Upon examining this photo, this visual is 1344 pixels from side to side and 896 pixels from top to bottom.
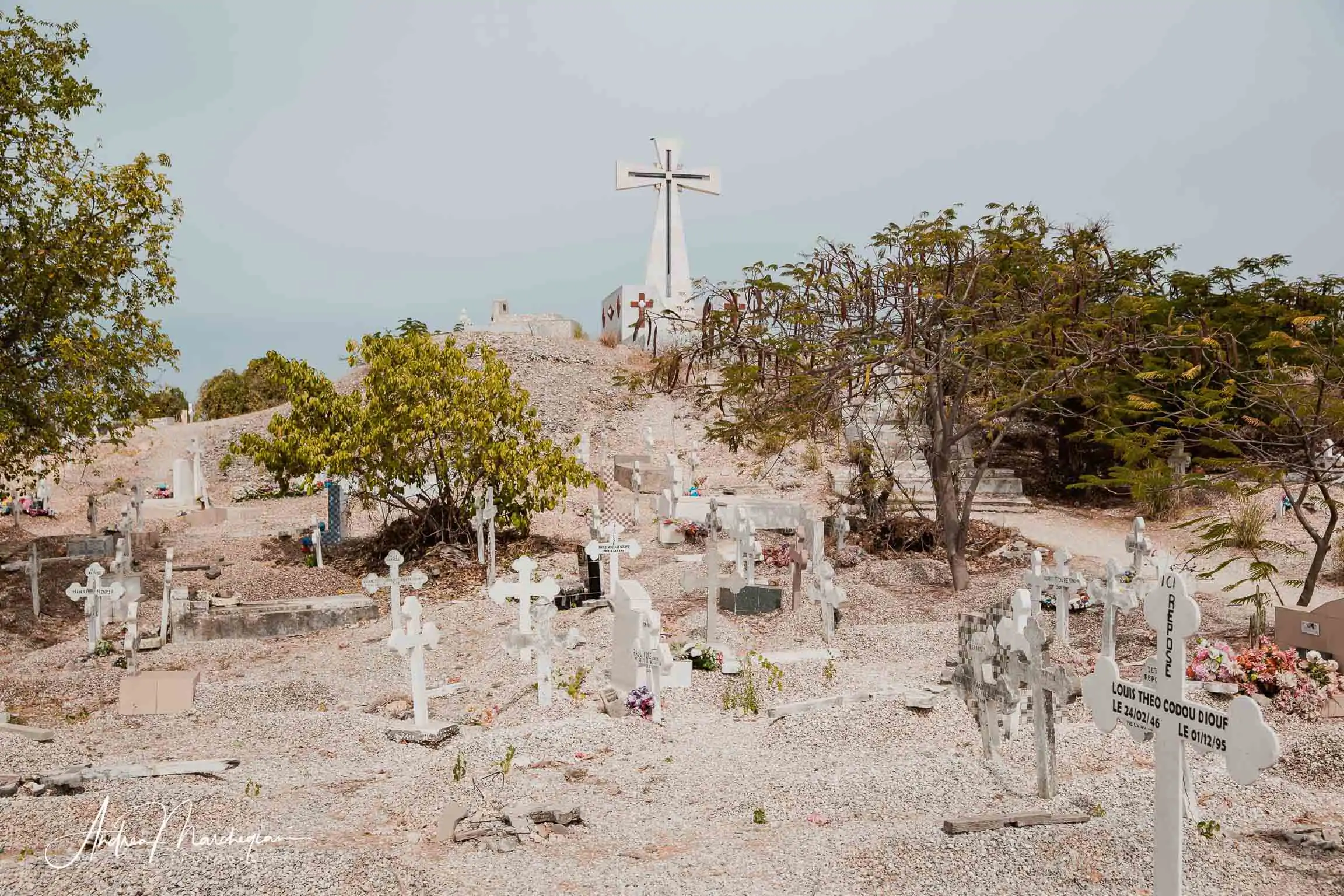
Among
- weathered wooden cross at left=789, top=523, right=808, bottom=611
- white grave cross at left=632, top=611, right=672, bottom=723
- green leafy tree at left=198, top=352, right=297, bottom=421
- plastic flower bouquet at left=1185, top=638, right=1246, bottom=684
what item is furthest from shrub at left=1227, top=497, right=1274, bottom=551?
green leafy tree at left=198, top=352, right=297, bottom=421

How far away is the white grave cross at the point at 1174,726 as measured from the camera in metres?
4.49

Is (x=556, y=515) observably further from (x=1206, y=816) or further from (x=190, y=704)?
(x=1206, y=816)

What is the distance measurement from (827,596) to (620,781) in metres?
4.96

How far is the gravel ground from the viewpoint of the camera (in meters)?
5.20

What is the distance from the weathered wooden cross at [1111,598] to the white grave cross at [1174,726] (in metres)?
4.24

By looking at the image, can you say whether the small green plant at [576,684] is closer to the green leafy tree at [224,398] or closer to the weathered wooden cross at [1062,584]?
the weathered wooden cross at [1062,584]

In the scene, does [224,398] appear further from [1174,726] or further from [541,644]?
[1174,726]

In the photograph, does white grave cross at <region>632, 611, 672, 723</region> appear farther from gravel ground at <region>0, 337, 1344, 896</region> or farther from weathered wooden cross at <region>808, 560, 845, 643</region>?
weathered wooden cross at <region>808, 560, 845, 643</region>

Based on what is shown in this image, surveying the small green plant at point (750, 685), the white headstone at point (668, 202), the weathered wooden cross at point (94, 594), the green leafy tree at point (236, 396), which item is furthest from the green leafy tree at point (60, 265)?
the green leafy tree at point (236, 396)

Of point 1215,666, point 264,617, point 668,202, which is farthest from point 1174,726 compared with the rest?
point 668,202

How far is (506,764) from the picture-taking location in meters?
7.08

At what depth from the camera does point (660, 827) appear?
616 cm

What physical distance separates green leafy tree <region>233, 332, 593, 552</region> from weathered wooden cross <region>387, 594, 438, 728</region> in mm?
7801

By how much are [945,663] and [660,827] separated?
4859 mm
